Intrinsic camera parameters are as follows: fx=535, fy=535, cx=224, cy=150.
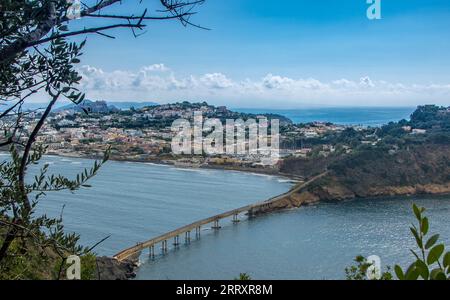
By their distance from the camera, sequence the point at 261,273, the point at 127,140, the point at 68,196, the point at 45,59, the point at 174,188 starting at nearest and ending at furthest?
the point at 45,59, the point at 261,273, the point at 68,196, the point at 174,188, the point at 127,140

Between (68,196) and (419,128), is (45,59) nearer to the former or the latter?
(68,196)

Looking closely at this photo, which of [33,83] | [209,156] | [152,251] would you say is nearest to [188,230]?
[152,251]

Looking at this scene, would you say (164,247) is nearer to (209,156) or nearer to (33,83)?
(33,83)

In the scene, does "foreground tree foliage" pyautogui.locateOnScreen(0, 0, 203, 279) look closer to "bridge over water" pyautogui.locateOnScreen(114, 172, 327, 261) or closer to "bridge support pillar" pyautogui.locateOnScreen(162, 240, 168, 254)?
"bridge over water" pyautogui.locateOnScreen(114, 172, 327, 261)

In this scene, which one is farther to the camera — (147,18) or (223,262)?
(223,262)

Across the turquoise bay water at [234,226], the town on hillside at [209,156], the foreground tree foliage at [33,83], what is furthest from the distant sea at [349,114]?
the foreground tree foliage at [33,83]
